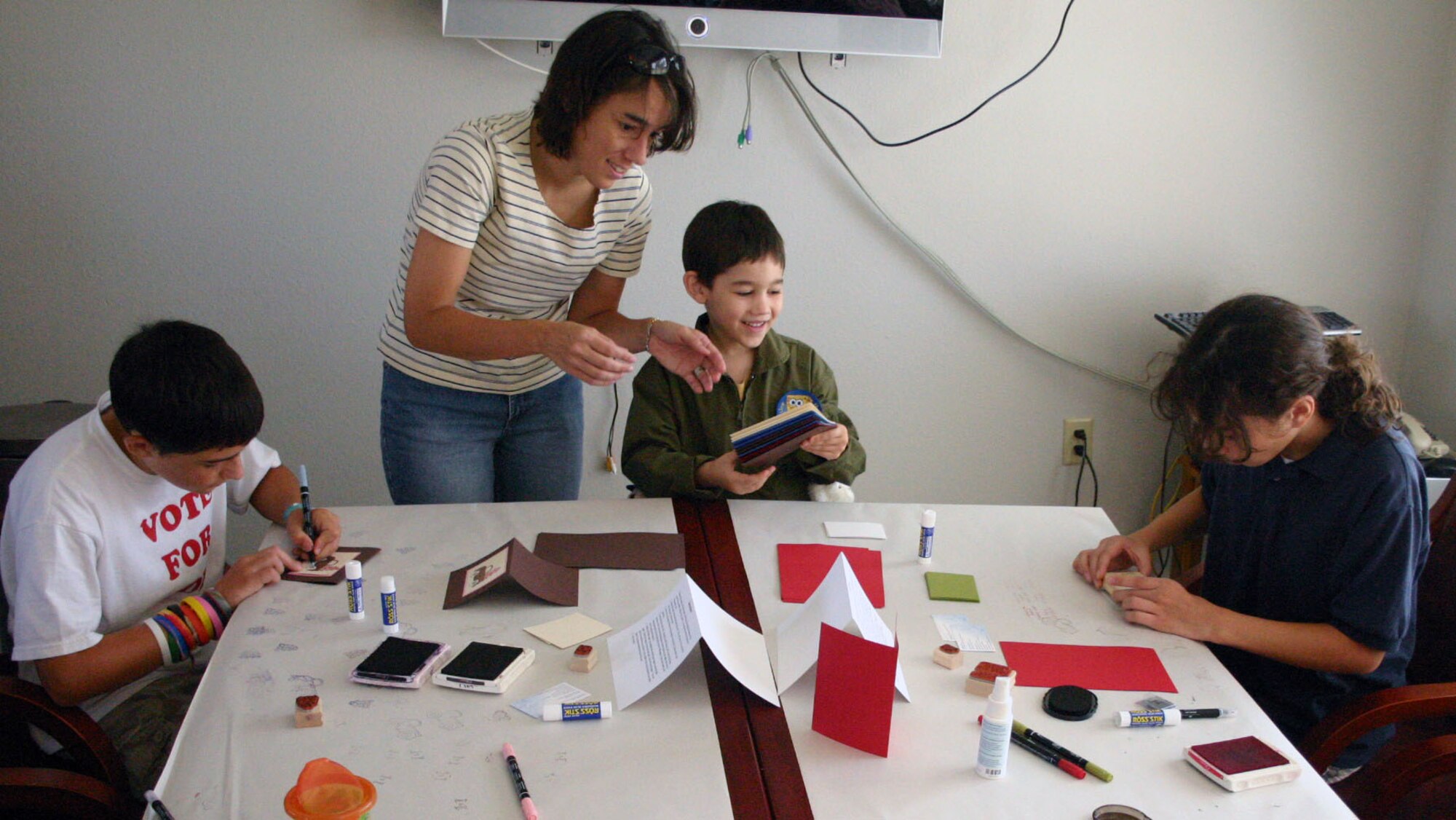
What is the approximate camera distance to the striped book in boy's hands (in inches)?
68.0

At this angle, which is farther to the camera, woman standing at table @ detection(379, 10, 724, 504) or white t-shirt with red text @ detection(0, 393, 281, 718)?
woman standing at table @ detection(379, 10, 724, 504)

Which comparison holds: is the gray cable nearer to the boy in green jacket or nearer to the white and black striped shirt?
the boy in green jacket

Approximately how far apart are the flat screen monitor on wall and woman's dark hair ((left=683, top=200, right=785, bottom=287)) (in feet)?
2.47

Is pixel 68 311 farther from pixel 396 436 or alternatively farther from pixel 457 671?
pixel 457 671

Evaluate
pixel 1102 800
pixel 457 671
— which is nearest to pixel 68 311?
pixel 457 671

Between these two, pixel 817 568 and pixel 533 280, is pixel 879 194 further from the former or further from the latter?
pixel 817 568

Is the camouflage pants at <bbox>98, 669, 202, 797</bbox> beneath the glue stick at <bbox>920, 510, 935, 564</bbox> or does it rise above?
beneath

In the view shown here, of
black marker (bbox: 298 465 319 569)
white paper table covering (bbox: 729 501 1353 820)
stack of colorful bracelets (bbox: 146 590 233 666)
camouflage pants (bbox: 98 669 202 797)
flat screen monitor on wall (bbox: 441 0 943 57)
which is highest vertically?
flat screen monitor on wall (bbox: 441 0 943 57)

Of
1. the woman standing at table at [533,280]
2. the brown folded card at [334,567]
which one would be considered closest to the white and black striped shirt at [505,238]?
→ the woman standing at table at [533,280]

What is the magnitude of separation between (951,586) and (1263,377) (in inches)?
20.5

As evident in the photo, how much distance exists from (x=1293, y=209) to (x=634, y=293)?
1851 millimetres

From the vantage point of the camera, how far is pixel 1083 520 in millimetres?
1887

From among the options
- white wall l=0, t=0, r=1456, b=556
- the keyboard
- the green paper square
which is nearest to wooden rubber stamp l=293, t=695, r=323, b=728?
the green paper square

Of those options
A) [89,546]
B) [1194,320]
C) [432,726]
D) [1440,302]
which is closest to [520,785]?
[432,726]
